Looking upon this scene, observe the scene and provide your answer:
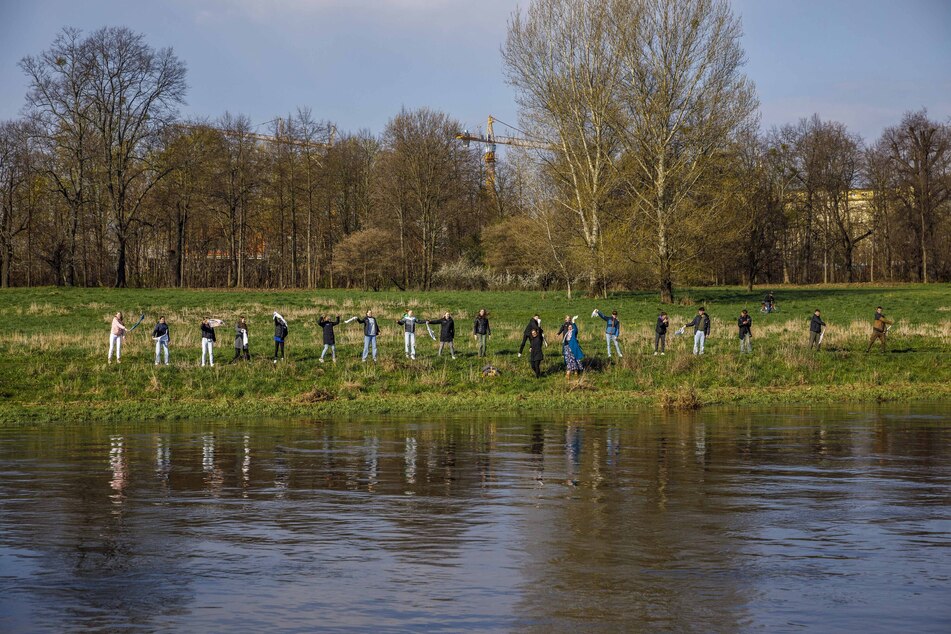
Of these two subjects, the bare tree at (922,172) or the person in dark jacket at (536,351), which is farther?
the bare tree at (922,172)

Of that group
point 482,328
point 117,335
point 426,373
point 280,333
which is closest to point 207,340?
point 280,333

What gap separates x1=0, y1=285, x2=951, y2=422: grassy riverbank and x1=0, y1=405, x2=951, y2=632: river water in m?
7.28

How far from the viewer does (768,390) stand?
2898 cm

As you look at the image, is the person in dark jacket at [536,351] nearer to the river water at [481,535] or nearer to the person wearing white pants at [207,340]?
the person wearing white pants at [207,340]

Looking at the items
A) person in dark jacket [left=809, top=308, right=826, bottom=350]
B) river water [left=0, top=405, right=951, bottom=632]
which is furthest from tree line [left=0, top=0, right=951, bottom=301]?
river water [left=0, top=405, right=951, bottom=632]

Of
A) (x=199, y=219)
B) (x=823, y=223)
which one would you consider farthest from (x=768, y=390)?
(x=823, y=223)

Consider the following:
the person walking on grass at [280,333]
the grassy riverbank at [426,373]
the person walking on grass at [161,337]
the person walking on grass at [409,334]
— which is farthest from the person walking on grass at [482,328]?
the person walking on grass at [161,337]

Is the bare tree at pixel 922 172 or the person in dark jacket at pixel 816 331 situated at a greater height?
the bare tree at pixel 922 172

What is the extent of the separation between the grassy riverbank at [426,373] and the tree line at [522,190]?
51.1ft

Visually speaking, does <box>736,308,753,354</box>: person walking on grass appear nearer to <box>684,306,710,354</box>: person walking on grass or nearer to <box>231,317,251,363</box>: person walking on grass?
<box>684,306,710,354</box>: person walking on grass

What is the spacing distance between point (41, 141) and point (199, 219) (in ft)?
63.3

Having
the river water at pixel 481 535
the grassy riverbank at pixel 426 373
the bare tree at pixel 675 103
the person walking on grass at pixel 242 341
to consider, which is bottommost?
the river water at pixel 481 535

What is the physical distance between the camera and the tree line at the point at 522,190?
54.7 m

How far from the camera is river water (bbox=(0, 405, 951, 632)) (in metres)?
8.41
